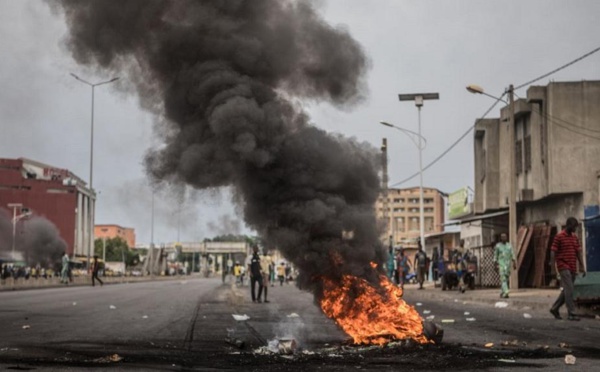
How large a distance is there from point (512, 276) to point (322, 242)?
64.7 feet

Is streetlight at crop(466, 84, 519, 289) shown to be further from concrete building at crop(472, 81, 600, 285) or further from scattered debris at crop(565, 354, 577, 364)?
scattered debris at crop(565, 354, 577, 364)

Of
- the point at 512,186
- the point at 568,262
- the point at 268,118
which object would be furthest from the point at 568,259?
the point at 512,186

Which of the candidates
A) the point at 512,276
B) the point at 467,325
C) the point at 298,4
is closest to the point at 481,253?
the point at 512,276

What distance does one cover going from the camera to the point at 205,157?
10.3 metres

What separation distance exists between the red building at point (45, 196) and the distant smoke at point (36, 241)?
29.6 ft

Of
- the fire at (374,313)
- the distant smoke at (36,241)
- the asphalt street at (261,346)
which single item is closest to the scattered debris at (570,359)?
the asphalt street at (261,346)

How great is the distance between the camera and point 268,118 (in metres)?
10.2

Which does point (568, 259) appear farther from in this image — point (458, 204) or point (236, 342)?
point (458, 204)

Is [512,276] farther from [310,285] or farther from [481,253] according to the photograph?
[310,285]

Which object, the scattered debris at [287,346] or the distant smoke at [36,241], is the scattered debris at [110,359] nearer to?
the scattered debris at [287,346]

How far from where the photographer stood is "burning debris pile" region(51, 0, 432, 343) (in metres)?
9.57

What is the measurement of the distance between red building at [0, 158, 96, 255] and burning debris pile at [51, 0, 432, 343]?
127138 millimetres

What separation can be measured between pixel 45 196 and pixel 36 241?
19676 millimetres

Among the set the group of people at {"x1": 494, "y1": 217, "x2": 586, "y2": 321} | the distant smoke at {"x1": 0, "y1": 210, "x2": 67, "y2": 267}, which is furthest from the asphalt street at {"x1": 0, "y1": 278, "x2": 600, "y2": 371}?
the distant smoke at {"x1": 0, "y1": 210, "x2": 67, "y2": 267}
